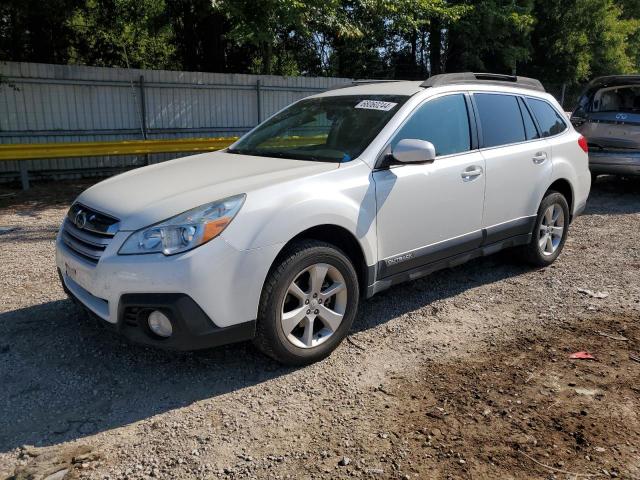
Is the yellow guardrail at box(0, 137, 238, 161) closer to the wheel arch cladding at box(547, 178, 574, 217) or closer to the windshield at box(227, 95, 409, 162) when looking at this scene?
the windshield at box(227, 95, 409, 162)

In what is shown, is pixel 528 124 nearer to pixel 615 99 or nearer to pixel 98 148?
pixel 615 99

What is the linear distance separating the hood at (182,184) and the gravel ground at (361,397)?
39.2 inches

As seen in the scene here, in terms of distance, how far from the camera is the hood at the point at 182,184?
323 centimetres

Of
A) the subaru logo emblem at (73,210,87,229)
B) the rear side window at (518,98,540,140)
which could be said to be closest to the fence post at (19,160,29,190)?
the subaru logo emblem at (73,210,87,229)

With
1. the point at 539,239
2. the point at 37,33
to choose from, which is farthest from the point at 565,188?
the point at 37,33

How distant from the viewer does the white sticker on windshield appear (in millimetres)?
4188

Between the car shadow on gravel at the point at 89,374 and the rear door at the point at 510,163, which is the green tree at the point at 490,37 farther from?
the car shadow on gravel at the point at 89,374

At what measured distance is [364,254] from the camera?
3.78 metres

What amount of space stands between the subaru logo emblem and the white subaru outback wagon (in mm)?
12

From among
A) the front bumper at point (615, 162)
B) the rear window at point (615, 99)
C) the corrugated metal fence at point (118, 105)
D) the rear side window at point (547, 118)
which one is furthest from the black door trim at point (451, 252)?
the rear window at point (615, 99)

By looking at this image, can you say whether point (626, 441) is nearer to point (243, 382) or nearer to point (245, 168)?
point (243, 382)

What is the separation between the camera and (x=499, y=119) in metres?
4.95

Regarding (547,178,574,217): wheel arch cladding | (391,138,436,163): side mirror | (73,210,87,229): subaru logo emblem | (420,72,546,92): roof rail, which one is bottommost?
(547,178,574,217): wheel arch cladding

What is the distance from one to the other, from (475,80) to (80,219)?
131 inches
